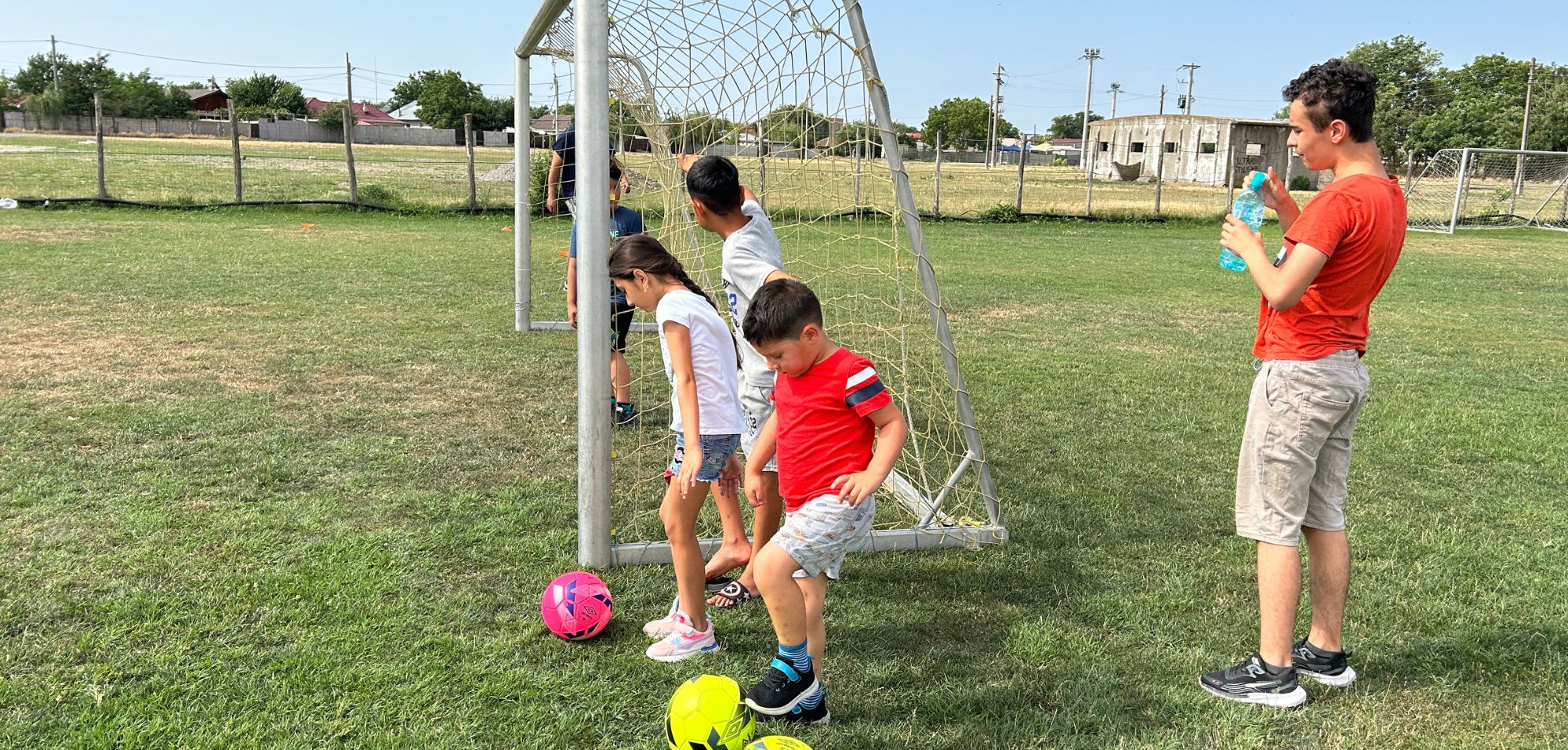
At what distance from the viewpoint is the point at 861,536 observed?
292 cm

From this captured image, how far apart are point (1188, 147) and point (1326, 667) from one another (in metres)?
56.0

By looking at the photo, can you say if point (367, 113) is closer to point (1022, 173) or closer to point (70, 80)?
point (70, 80)

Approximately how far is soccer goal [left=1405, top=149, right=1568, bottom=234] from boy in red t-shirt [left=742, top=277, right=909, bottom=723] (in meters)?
25.6

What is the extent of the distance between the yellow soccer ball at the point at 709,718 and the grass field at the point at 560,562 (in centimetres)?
21

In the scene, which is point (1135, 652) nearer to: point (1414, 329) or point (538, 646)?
point (538, 646)

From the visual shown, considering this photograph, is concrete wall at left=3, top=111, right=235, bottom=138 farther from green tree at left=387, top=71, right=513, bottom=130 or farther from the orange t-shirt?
the orange t-shirt

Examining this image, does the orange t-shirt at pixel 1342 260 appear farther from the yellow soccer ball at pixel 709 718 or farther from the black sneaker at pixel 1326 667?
the yellow soccer ball at pixel 709 718

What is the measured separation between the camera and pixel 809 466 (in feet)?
9.22

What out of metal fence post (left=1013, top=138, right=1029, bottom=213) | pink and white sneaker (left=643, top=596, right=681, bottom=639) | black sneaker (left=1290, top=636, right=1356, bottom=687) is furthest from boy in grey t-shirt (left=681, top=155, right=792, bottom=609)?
metal fence post (left=1013, top=138, right=1029, bottom=213)

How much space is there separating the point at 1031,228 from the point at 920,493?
17.7 meters

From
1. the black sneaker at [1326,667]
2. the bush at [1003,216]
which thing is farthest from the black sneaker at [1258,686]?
the bush at [1003,216]

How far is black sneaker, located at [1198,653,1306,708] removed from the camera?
9.92 ft

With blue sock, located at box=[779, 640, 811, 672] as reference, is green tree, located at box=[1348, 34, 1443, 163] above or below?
above

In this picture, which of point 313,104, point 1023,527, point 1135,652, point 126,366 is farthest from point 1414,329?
point 313,104
